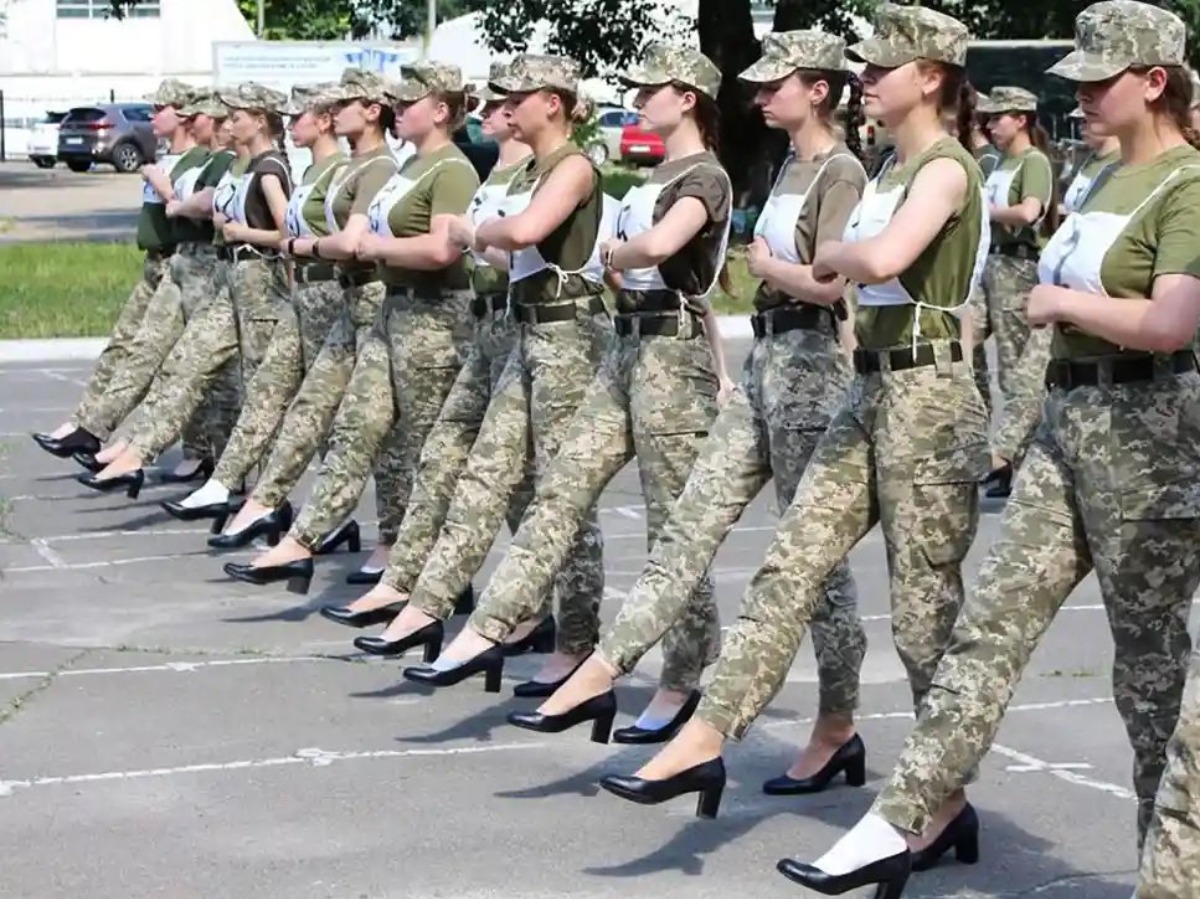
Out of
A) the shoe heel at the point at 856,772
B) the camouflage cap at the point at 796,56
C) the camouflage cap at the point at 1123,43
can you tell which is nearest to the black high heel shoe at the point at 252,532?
the shoe heel at the point at 856,772

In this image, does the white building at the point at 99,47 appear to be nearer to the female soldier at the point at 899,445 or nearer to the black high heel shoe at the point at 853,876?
the female soldier at the point at 899,445

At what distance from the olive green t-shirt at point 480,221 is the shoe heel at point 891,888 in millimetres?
3408

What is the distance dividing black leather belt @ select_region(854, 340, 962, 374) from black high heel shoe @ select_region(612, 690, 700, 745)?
1374 mm

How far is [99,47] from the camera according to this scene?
69938 mm

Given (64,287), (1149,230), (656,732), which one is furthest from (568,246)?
(64,287)

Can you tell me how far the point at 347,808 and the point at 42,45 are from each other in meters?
65.2

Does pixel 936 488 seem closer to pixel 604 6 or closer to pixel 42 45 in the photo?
pixel 604 6

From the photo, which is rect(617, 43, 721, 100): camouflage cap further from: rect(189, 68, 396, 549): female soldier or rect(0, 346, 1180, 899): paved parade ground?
rect(189, 68, 396, 549): female soldier

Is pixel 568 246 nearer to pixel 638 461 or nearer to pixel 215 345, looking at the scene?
pixel 638 461

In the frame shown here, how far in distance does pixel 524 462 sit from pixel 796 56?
1.90 m

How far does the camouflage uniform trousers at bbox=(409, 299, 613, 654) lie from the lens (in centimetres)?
793

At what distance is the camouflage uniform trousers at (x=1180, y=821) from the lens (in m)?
4.42

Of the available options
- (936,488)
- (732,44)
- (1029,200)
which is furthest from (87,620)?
(732,44)

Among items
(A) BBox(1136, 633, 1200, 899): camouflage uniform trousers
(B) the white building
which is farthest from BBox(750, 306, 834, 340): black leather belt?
(B) the white building
